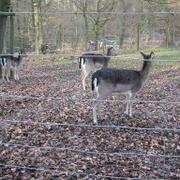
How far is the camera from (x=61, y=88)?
500 inches

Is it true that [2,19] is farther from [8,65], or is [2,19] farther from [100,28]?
[100,28]

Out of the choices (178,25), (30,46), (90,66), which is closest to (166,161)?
(90,66)

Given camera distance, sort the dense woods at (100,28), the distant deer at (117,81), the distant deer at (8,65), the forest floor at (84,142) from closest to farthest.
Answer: the forest floor at (84,142), the distant deer at (117,81), the distant deer at (8,65), the dense woods at (100,28)

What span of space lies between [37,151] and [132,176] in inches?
58.0

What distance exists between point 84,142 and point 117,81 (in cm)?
208

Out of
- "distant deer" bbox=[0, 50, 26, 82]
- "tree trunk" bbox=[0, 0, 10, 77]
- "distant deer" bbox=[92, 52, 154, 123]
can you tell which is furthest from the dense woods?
"distant deer" bbox=[92, 52, 154, 123]

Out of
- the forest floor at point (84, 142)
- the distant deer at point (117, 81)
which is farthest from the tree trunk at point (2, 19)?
the distant deer at point (117, 81)

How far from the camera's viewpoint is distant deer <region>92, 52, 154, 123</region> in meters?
7.96

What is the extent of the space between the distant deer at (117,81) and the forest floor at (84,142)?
1.33 feet

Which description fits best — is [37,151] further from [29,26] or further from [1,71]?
[29,26]

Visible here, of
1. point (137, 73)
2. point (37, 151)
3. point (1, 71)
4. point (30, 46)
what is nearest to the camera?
point (37, 151)

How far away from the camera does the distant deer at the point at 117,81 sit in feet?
26.1

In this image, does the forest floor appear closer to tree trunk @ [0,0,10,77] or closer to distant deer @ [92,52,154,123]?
A: distant deer @ [92,52,154,123]

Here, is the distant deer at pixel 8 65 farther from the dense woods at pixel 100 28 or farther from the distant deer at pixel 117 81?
the dense woods at pixel 100 28
